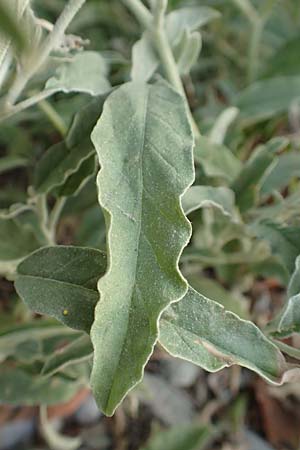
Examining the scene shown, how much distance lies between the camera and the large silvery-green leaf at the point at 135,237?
41 centimetres

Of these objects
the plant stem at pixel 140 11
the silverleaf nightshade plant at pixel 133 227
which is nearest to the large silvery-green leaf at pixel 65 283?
the silverleaf nightshade plant at pixel 133 227

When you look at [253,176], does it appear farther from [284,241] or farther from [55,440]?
[55,440]

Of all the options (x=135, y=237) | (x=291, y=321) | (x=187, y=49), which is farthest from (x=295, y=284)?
(x=187, y=49)

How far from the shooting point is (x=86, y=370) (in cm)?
70

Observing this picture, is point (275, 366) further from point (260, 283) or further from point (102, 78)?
point (260, 283)

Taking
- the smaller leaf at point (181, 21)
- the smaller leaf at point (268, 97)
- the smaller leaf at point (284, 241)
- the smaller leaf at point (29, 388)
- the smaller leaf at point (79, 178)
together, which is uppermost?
the smaller leaf at point (181, 21)

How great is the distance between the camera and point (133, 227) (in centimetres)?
44

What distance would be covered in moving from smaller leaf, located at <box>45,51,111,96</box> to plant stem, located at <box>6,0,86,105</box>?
0.03m

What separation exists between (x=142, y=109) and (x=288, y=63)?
40 cm

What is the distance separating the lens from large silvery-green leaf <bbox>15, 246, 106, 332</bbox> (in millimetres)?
455

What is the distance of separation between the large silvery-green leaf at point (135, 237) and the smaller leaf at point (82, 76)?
0.20ft

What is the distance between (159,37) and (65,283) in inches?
9.5

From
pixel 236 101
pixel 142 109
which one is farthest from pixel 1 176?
pixel 142 109

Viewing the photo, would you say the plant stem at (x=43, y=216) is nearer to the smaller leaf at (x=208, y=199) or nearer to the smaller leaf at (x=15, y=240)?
the smaller leaf at (x=15, y=240)
